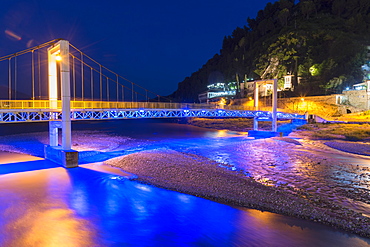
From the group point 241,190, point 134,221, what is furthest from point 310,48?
point 134,221

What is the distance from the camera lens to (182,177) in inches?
501

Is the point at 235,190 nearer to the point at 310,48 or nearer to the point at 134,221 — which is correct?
the point at 134,221

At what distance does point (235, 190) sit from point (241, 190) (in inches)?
10.0

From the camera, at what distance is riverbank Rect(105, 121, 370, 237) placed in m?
7.79

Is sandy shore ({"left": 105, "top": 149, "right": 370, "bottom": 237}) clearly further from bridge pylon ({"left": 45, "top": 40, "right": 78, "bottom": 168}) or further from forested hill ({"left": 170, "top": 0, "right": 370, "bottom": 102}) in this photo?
forested hill ({"left": 170, "top": 0, "right": 370, "bottom": 102})

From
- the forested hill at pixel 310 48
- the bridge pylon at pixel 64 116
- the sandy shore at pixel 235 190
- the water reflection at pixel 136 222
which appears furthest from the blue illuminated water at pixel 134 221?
the forested hill at pixel 310 48

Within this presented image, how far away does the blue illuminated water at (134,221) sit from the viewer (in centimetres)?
677

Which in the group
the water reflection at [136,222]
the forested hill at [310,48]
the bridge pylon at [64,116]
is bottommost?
the water reflection at [136,222]

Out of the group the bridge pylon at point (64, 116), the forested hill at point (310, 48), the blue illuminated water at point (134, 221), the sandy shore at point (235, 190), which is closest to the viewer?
the blue illuminated water at point (134, 221)

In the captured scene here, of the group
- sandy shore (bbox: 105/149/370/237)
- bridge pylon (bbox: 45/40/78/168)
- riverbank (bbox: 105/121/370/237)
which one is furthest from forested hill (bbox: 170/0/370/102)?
bridge pylon (bbox: 45/40/78/168)

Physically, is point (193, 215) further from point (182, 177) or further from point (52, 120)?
point (52, 120)

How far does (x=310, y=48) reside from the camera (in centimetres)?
6650

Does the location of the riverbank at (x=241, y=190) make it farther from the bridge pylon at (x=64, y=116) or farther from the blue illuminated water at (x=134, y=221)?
the bridge pylon at (x=64, y=116)

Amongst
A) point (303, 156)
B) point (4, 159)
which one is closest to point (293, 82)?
point (303, 156)
